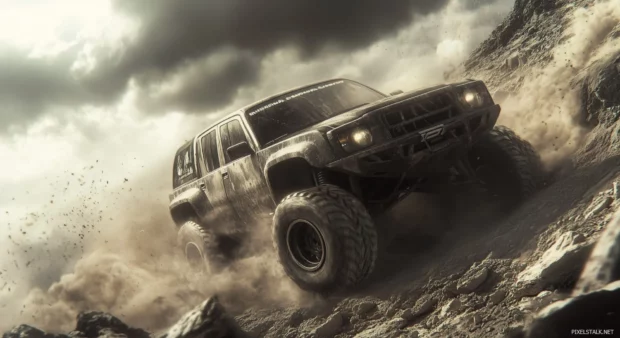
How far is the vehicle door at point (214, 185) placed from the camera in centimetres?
677

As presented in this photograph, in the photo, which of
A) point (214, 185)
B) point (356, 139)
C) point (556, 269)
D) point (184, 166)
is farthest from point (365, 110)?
point (184, 166)

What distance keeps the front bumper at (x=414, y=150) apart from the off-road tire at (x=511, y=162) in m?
0.50

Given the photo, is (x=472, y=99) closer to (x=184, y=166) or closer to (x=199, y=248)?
(x=199, y=248)

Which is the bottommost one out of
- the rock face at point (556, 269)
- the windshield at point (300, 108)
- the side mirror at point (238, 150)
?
the rock face at point (556, 269)

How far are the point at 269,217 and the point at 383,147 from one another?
5.81 ft

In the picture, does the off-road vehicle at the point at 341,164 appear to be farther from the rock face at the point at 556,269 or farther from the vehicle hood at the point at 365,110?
the rock face at the point at 556,269

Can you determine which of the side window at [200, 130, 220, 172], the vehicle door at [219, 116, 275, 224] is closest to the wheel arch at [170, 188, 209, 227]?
the side window at [200, 130, 220, 172]

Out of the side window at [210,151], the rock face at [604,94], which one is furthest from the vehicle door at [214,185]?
the rock face at [604,94]

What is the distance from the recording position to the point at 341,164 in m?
4.95

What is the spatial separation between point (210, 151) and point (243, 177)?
0.99m

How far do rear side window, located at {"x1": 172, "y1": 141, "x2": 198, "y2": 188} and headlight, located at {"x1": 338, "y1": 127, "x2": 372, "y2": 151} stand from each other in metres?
3.00

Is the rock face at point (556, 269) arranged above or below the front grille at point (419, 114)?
below

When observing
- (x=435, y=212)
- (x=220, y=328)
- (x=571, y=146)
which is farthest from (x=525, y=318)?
(x=571, y=146)

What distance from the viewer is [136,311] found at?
7.76 meters
